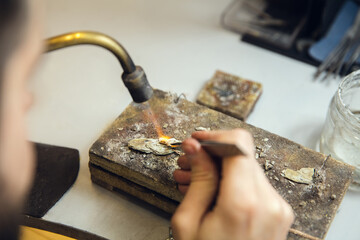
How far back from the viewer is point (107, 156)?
83 cm

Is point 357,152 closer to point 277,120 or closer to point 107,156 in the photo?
point 277,120

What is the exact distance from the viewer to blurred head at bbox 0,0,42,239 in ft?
1.30

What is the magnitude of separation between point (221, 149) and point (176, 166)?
8.2 inches

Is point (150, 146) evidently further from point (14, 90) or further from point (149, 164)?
point (14, 90)

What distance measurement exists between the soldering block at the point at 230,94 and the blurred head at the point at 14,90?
0.66 metres

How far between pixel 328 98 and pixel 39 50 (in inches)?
36.0

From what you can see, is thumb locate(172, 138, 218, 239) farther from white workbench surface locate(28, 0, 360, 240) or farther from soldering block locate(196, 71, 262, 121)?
soldering block locate(196, 71, 262, 121)

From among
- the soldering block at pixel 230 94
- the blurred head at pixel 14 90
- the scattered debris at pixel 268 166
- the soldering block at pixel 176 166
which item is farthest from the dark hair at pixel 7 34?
the soldering block at pixel 230 94

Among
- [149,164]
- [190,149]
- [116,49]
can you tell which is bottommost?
[149,164]

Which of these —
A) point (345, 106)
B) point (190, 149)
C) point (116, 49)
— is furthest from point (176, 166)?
point (345, 106)

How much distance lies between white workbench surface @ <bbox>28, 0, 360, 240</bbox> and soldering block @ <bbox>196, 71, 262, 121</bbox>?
52 mm

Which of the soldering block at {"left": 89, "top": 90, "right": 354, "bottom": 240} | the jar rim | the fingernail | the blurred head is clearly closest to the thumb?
the fingernail

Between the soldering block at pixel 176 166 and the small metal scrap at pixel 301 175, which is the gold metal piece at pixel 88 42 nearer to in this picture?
the soldering block at pixel 176 166

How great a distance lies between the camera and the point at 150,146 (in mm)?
830
